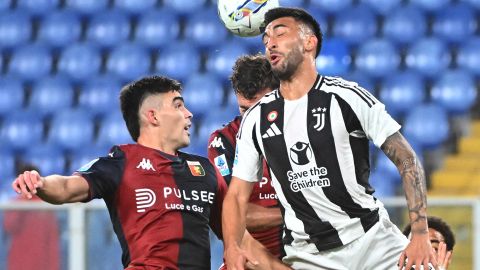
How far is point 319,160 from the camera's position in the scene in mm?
4129

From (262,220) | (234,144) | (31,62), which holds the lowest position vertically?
(262,220)

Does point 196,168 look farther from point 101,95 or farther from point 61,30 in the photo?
point 61,30

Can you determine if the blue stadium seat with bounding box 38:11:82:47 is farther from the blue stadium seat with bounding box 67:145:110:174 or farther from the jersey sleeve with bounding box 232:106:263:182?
the jersey sleeve with bounding box 232:106:263:182

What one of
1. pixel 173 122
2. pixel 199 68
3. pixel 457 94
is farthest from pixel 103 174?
pixel 199 68

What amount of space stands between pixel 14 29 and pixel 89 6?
35.0 inches

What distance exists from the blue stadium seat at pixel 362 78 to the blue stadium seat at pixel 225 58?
1166 mm

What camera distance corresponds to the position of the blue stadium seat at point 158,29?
1105cm

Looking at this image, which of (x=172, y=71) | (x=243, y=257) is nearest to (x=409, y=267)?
(x=243, y=257)

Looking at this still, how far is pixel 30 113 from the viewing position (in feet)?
35.3

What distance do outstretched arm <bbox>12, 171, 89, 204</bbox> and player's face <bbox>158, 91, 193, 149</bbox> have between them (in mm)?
529

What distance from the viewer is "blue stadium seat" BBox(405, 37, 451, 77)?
1007 centimetres

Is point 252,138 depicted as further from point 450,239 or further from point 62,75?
point 62,75

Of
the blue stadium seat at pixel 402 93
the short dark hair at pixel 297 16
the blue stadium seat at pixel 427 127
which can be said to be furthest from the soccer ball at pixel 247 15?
the blue stadium seat at pixel 402 93

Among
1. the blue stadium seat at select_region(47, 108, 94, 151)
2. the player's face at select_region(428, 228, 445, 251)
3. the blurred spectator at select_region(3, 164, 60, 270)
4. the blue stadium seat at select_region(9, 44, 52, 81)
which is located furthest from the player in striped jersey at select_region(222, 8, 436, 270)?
the blue stadium seat at select_region(9, 44, 52, 81)
